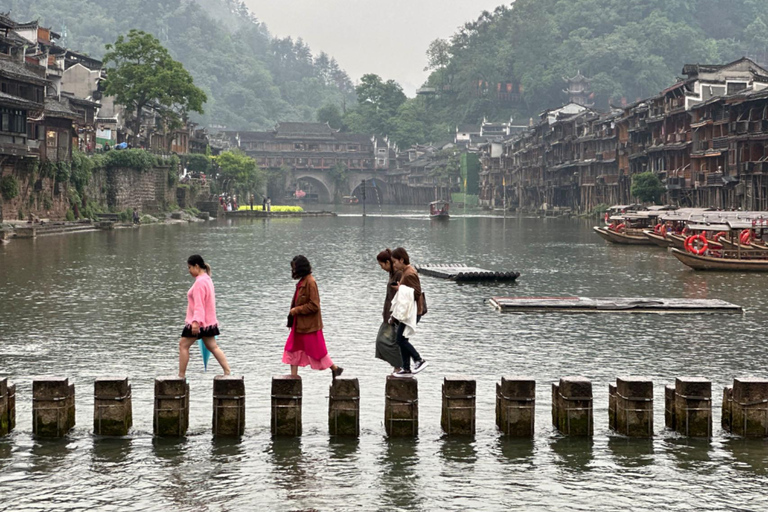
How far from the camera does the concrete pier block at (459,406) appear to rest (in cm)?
1299

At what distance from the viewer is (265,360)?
18.9 metres

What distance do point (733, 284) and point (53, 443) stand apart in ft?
87.5

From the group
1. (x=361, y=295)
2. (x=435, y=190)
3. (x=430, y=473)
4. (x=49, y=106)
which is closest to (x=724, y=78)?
(x=49, y=106)

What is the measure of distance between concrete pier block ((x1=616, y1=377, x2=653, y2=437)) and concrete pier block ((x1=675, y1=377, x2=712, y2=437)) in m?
0.44

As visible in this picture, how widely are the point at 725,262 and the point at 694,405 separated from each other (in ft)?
88.0

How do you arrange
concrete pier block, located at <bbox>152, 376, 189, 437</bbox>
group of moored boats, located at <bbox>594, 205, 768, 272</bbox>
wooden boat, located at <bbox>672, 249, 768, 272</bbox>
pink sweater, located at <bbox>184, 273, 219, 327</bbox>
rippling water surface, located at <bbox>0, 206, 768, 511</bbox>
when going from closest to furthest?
rippling water surface, located at <bbox>0, 206, 768, 511</bbox> < concrete pier block, located at <bbox>152, 376, 189, 437</bbox> < pink sweater, located at <bbox>184, 273, 219, 327</bbox> < wooden boat, located at <bbox>672, 249, 768, 272</bbox> < group of moored boats, located at <bbox>594, 205, 768, 272</bbox>

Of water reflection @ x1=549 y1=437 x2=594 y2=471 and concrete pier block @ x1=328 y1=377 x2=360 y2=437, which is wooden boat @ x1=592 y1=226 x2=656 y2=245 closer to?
water reflection @ x1=549 y1=437 x2=594 y2=471

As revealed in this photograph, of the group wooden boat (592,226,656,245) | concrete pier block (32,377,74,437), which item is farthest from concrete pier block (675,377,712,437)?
wooden boat (592,226,656,245)

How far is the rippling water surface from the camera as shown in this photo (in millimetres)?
11141

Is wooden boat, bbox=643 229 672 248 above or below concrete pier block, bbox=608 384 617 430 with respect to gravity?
above

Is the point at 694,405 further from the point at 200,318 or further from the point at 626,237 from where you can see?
the point at 626,237

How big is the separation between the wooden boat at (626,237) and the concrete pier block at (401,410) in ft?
151

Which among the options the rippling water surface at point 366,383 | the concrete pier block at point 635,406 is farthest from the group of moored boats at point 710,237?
the concrete pier block at point 635,406

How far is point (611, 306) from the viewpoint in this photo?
26.7 m
